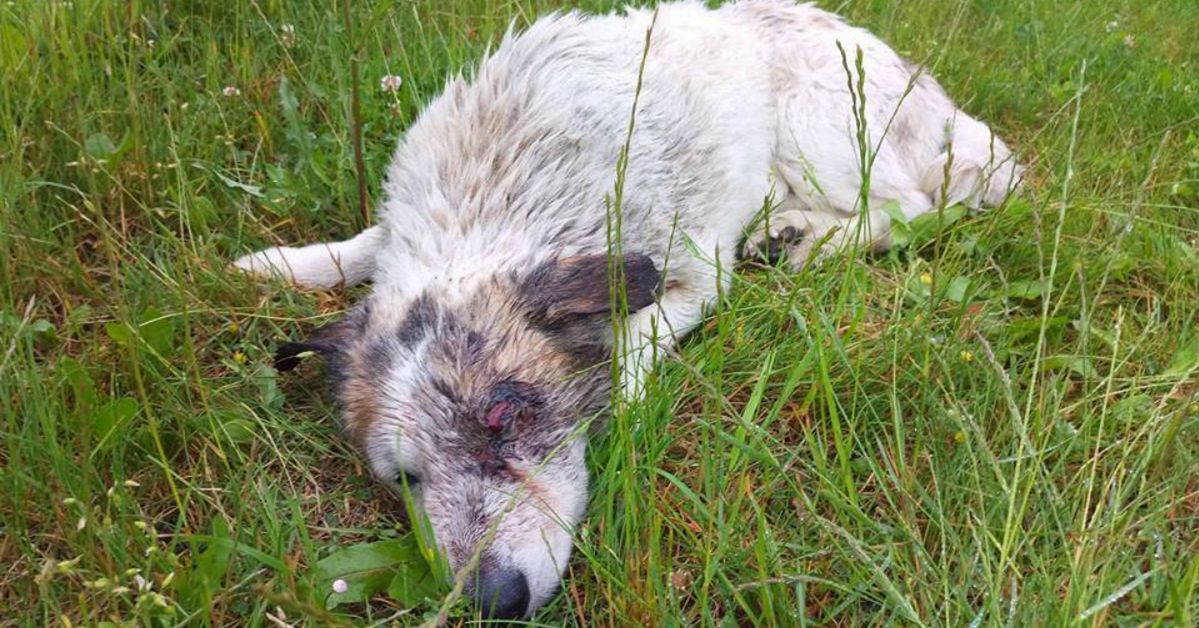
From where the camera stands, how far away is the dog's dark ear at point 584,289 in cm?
270

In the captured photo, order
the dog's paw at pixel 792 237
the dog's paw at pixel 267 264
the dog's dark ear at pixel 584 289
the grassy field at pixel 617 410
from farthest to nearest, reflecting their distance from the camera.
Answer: the dog's paw at pixel 792 237 → the dog's paw at pixel 267 264 → the dog's dark ear at pixel 584 289 → the grassy field at pixel 617 410

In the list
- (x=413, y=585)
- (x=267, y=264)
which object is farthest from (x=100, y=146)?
(x=413, y=585)

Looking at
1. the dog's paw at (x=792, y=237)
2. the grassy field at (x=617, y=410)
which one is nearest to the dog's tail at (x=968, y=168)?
the grassy field at (x=617, y=410)

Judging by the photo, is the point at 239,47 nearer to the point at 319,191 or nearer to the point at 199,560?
the point at 319,191

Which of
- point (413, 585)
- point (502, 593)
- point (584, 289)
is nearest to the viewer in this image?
point (502, 593)

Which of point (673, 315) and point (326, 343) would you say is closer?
point (326, 343)

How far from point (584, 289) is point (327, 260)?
1350mm

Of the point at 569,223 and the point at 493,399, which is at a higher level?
the point at 569,223

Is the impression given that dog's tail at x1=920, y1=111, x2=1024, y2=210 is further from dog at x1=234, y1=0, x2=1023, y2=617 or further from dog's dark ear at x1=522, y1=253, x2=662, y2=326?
dog's dark ear at x1=522, y1=253, x2=662, y2=326

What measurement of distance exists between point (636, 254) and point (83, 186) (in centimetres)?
221

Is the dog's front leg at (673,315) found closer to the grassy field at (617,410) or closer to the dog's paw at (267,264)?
the grassy field at (617,410)

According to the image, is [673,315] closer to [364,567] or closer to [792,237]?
[792,237]

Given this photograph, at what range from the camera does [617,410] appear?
2457 millimetres

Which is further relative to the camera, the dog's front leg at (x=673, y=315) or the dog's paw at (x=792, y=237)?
the dog's paw at (x=792, y=237)
